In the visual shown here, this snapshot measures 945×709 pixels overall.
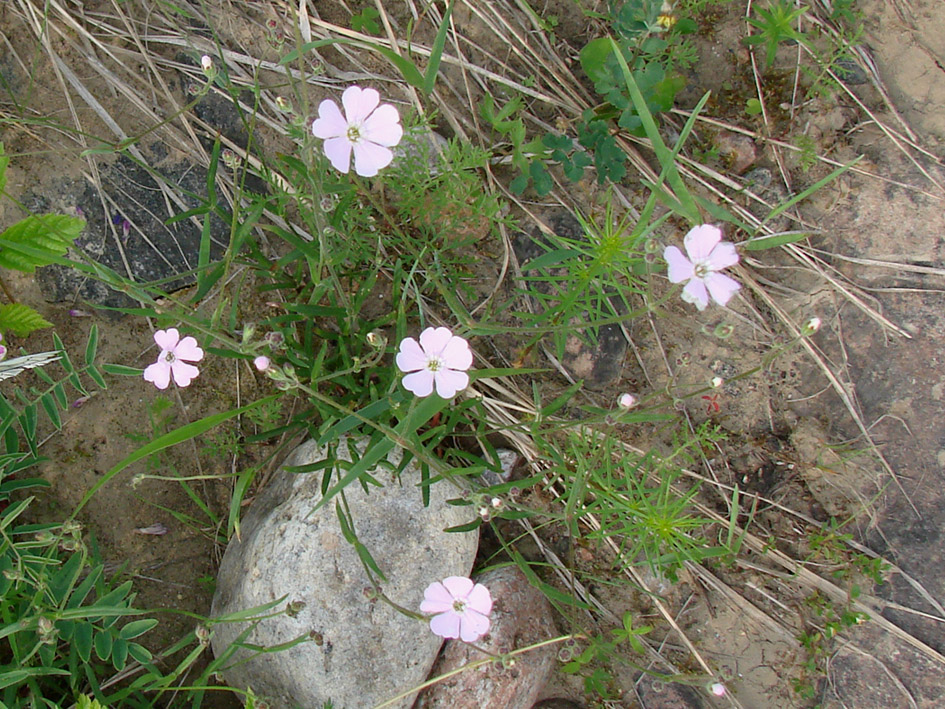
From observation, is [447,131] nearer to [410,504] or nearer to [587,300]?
[587,300]

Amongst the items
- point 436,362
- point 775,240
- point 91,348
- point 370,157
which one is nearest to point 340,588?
point 436,362

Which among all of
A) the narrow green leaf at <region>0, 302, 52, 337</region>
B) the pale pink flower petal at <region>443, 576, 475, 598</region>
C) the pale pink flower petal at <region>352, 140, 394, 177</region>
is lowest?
the pale pink flower petal at <region>443, 576, 475, 598</region>

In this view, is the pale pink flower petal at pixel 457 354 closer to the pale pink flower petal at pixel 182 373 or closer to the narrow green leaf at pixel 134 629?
the pale pink flower petal at pixel 182 373

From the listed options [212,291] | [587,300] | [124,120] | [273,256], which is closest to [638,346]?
[587,300]

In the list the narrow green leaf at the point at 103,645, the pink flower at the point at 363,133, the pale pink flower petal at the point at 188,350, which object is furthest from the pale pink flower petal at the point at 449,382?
the narrow green leaf at the point at 103,645

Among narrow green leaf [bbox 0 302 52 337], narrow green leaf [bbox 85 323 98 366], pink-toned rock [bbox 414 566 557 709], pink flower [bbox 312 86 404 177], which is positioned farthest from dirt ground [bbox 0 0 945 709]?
pink flower [bbox 312 86 404 177]

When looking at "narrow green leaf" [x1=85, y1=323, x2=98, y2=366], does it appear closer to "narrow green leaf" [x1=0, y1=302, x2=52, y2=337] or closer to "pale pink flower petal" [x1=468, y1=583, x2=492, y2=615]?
"narrow green leaf" [x1=0, y1=302, x2=52, y2=337]

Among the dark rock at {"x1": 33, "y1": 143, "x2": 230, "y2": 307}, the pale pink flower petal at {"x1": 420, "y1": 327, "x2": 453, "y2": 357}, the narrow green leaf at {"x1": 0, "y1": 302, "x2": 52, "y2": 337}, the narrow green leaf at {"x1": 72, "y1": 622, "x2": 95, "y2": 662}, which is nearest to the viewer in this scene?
the pale pink flower petal at {"x1": 420, "y1": 327, "x2": 453, "y2": 357}
